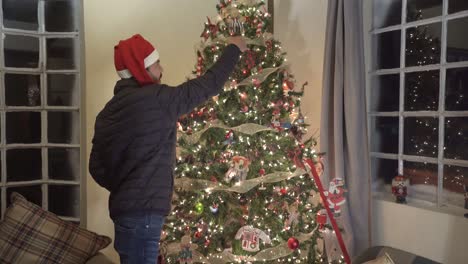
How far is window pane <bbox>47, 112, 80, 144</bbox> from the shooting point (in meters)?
2.89

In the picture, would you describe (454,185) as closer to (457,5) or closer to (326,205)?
(326,205)

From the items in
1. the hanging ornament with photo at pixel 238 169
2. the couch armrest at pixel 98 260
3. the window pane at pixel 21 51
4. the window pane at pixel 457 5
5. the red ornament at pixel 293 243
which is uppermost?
the window pane at pixel 457 5

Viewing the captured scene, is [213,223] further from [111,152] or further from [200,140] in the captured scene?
[111,152]

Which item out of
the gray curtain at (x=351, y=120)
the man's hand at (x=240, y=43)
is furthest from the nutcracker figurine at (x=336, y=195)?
the man's hand at (x=240, y=43)

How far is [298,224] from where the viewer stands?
2.29m

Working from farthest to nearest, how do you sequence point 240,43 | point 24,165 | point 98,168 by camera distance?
point 24,165 → point 240,43 → point 98,168

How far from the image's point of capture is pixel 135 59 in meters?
1.68

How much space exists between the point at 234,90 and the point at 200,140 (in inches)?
14.0

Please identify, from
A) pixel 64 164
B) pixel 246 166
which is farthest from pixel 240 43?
pixel 64 164

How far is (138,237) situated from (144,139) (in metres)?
0.42

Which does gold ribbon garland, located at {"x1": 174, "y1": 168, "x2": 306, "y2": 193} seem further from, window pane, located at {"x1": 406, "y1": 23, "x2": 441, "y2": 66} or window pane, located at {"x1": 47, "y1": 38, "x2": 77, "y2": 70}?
window pane, located at {"x1": 47, "y1": 38, "x2": 77, "y2": 70}

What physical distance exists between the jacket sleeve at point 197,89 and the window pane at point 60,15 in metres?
1.62

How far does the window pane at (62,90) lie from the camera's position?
286 centimetres

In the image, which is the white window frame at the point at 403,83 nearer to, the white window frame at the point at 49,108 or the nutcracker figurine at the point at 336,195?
the nutcracker figurine at the point at 336,195
